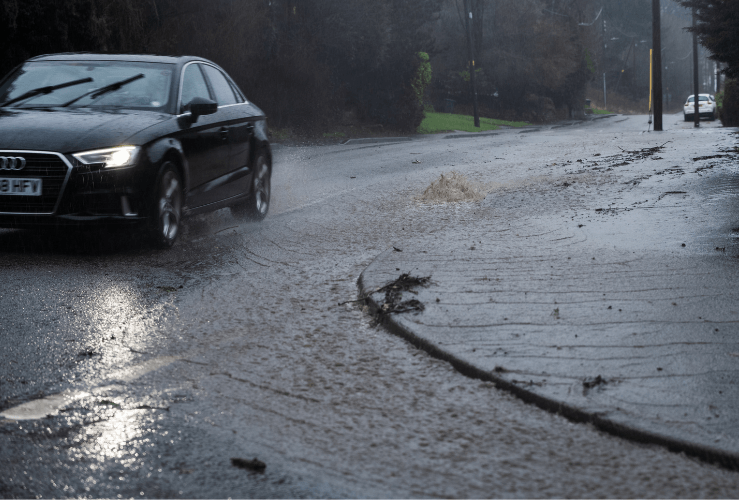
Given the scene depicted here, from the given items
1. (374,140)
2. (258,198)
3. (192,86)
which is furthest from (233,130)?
(374,140)

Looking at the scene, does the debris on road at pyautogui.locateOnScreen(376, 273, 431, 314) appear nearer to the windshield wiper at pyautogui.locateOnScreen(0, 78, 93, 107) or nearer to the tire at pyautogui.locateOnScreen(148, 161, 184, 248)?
the tire at pyautogui.locateOnScreen(148, 161, 184, 248)

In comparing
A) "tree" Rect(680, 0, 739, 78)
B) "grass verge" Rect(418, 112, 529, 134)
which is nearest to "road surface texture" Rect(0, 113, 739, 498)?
"tree" Rect(680, 0, 739, 78)

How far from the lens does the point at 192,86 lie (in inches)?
335

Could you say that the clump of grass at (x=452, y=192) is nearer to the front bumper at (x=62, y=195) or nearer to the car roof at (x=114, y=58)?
the car roof at (x=114, y=58)

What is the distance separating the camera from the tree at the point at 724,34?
1566 cm

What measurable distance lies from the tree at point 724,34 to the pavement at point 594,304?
6.64 m

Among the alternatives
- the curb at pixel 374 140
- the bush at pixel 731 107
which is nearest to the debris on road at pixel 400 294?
the curb at pixel 374 140

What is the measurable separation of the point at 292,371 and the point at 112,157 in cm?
350

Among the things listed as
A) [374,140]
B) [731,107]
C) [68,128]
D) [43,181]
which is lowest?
[731,107]

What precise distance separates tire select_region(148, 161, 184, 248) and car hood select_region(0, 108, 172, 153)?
469 mm

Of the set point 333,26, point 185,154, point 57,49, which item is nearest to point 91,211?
point 185,154

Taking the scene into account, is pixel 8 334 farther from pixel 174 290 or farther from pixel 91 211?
pixel 91 211

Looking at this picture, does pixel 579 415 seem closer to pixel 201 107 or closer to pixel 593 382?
pixel 593 382

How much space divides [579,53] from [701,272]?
204 ft
